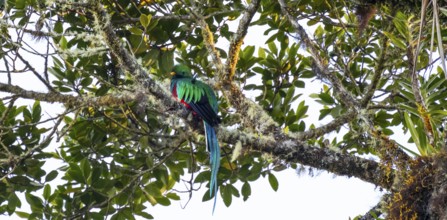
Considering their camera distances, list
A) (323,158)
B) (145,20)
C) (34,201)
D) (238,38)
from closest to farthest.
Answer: (323,158)
(238,38)
(145,20)
(34,201)

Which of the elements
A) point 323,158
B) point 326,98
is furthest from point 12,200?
point 323,158

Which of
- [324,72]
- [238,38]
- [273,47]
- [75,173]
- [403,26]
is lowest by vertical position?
[324,72]

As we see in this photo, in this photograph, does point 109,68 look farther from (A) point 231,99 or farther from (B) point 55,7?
(A) point 231,99

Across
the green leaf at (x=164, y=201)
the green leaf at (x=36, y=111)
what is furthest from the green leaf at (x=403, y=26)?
the green leaf at (x=36, y=111)

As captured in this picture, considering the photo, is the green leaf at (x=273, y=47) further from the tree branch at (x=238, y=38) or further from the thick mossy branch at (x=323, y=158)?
the thick mossy branch at (x=323, y=158)

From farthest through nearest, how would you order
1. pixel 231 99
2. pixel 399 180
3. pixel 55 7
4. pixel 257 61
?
1. pixel 257 61
2. pixel 55 7
3. pixel 231 99
4. pixel 399 180

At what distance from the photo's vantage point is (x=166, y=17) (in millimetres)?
4359

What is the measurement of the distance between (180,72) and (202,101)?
66 cm

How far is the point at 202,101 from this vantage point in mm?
4027

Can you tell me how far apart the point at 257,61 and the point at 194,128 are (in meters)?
1.29

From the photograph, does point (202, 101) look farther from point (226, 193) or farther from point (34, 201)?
point (34, 201)

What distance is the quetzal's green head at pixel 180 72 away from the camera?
15.1 ft

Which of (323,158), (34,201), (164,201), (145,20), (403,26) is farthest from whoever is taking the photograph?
(164,201)

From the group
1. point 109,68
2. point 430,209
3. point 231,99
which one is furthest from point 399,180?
point 109,68
